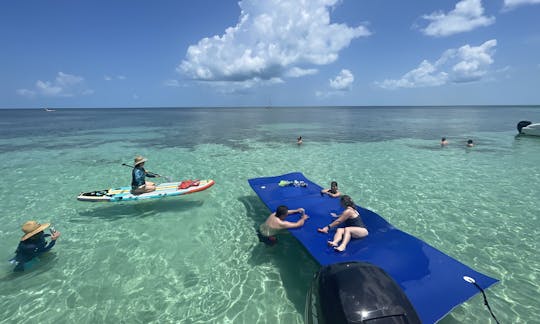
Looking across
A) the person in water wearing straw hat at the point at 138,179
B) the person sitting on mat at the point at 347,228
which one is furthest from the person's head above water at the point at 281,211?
the person in water wearing straw hat at the point at 138,179

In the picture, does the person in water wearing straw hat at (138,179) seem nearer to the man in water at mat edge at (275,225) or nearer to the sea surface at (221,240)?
the sea surface at (221,240)

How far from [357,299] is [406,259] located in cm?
342

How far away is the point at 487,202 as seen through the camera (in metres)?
11.7

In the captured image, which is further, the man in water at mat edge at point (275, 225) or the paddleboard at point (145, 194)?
the paddleboard at point (145, 194)

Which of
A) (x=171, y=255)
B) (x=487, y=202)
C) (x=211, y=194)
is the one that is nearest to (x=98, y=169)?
(x=211, y=194)

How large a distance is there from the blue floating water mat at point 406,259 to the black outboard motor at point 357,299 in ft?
5.28

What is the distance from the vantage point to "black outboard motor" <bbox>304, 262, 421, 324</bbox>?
11.4 feet

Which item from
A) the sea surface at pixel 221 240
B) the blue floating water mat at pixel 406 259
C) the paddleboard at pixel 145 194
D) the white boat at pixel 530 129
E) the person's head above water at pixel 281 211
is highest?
the white boat at pixel 530 129

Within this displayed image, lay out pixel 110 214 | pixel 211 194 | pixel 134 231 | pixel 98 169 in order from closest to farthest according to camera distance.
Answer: pixel 134 231, pixel 110 214, pixel 211 194, pixel 98 169

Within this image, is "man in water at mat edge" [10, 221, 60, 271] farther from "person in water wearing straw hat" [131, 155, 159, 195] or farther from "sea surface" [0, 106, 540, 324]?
"person in water wearing straw hat" [131, 155, 159, 195]

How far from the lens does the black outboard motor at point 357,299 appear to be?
3.46 meters

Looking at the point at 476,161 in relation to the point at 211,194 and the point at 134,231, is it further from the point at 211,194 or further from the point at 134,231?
the point at 134,231

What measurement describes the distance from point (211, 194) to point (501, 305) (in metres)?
11.4

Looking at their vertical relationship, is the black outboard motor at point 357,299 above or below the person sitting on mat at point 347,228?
above
